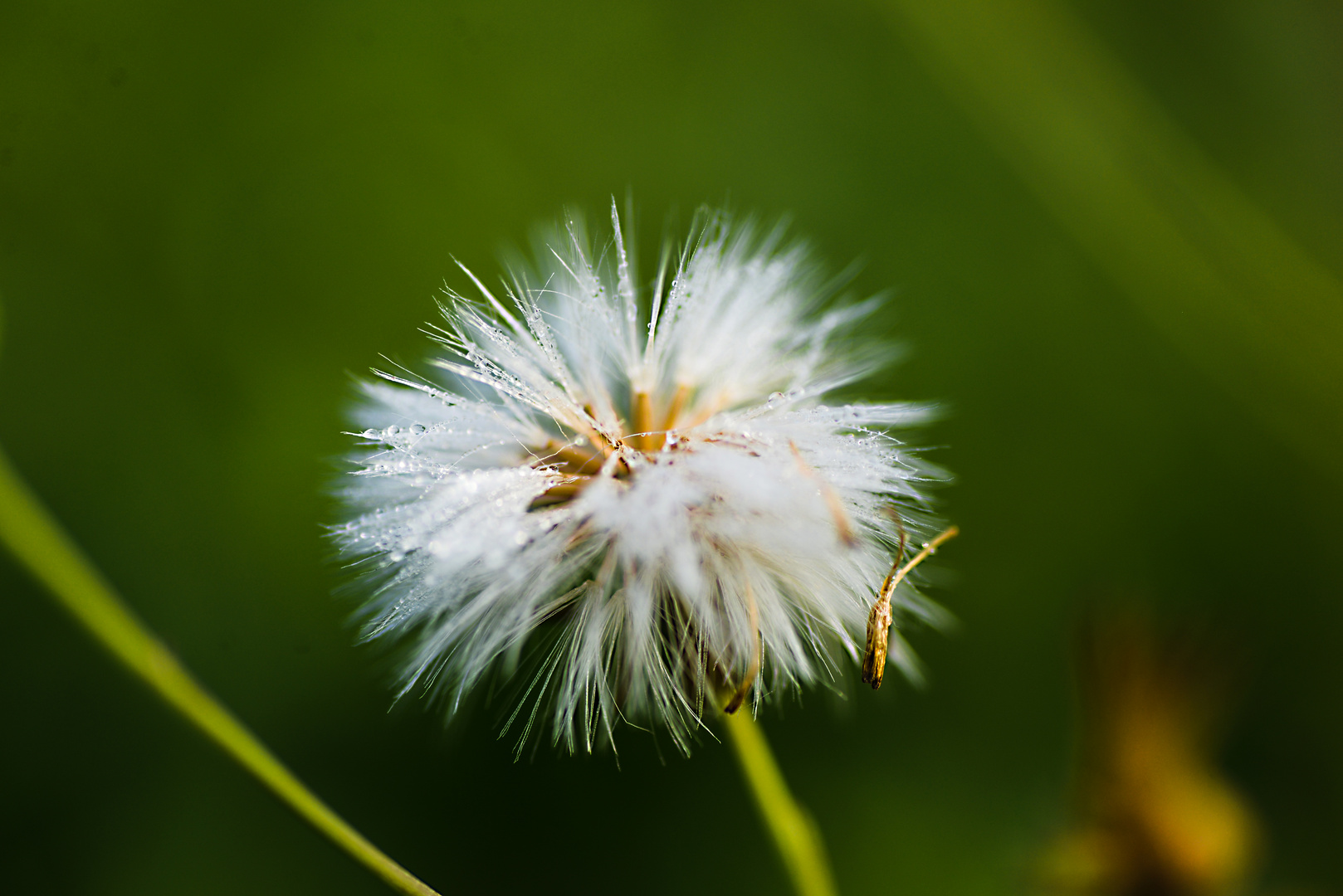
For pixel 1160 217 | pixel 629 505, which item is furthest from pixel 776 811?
pixel 1160 217

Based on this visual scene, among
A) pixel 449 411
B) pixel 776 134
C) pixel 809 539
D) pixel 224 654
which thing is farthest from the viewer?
pixel 776 134

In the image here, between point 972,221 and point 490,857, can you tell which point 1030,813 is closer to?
point 490,857

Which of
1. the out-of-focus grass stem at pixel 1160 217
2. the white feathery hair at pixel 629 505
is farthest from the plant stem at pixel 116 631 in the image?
the out-of-focus grass stem at pixel 1160 217

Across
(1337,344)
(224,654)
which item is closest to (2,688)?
(224,654)

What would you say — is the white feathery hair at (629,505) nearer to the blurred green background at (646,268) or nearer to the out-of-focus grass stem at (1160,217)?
the blurred green background at (646,268)

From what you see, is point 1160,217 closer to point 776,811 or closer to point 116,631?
point 776,811

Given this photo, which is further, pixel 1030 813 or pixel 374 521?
pixel 1030 813

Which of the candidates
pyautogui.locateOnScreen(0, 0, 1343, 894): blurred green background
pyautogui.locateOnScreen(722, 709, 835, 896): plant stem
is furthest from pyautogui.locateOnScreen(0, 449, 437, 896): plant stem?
pyautogui.locateOnScreen(0, 0, 1343, 894): blurred green background
